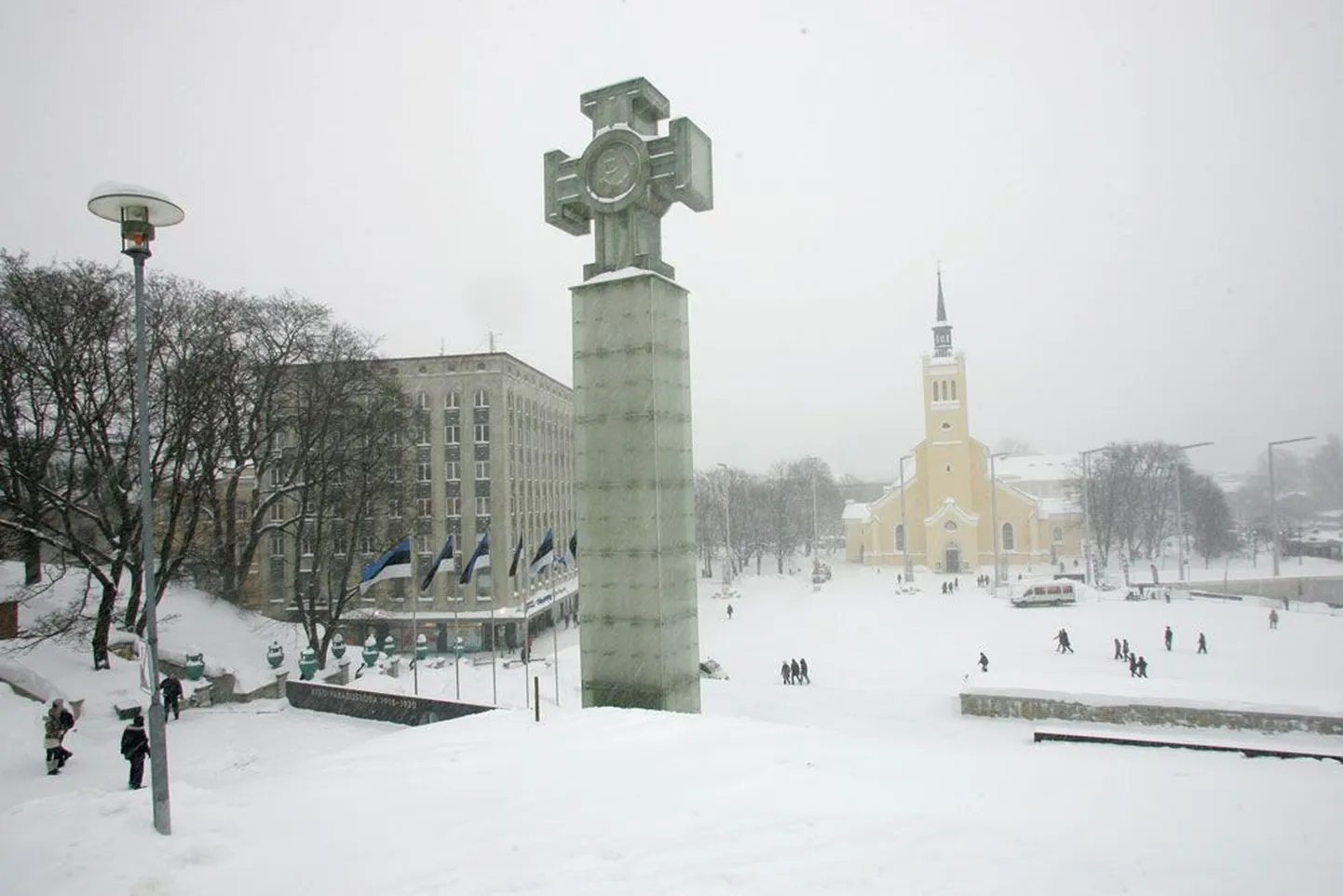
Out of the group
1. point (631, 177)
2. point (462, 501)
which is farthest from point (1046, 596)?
point (631, 177)

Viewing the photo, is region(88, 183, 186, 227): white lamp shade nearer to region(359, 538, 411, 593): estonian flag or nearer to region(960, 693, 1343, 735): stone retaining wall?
region(359, 538, 411, 593): estonian flag

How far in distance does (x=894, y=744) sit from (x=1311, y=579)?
62.7 m

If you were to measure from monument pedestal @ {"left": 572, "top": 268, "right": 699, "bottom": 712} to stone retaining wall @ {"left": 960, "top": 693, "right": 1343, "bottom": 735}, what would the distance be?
11.2 m

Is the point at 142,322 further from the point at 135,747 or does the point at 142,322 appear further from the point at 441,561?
the point at 441,561

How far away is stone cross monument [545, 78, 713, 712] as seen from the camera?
1340cm

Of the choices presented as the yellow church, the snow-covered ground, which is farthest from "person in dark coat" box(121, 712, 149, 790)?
the yellow church

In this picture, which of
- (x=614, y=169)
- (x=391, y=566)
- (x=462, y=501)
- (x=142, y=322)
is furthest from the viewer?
(x=462, y=501)

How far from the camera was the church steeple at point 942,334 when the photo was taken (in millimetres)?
80375

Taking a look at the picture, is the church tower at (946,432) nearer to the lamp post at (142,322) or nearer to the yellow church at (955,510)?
the yellow church at (955,510)

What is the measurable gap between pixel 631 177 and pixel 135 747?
12.1 metres

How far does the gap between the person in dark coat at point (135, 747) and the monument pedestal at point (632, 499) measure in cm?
671

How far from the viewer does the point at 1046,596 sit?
48.1 meters

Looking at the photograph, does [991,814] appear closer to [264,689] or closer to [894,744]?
[894,744]

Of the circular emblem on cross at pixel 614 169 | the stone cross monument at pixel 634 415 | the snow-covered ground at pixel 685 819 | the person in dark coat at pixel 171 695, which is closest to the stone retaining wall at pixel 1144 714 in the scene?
the snow-covered ground at pixel 685 819
